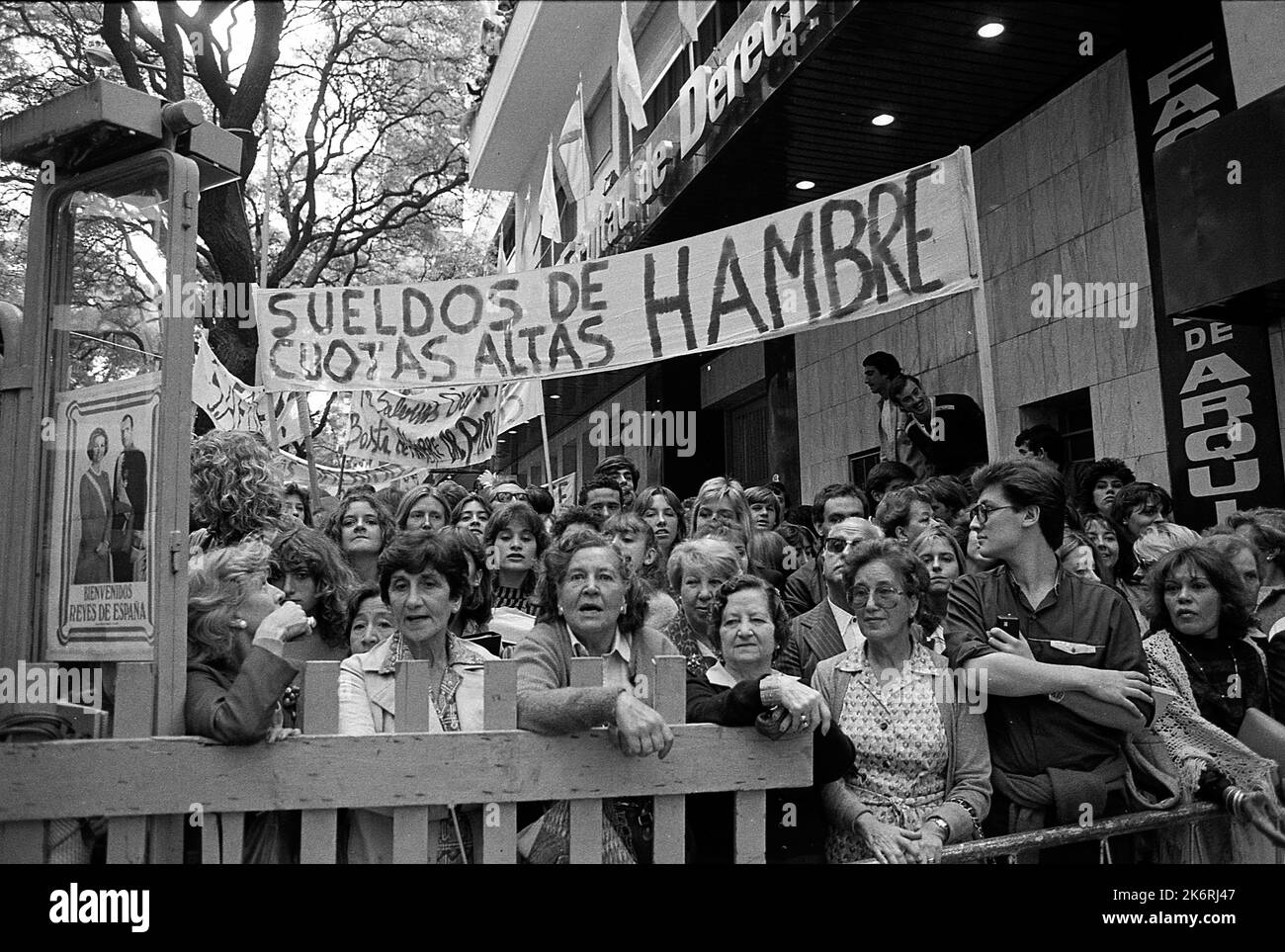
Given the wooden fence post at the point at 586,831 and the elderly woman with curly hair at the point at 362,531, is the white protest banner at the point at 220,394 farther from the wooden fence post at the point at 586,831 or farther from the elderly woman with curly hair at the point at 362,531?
the wooden fence post at the point at 586,831

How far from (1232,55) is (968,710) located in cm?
499

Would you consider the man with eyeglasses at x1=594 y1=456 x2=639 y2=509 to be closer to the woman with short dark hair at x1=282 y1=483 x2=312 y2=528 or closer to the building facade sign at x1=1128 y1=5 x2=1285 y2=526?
the woman with short dark hair at x1=282 y1=483 x2=312 y2=528

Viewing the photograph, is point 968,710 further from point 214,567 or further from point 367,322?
point 367,322

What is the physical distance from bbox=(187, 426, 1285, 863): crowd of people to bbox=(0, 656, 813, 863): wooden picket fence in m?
0.07

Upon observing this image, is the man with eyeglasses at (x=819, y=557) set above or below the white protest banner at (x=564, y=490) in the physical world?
below

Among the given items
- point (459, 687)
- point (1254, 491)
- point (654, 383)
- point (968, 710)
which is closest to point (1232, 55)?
point (1254, 491)

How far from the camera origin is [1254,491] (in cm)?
620

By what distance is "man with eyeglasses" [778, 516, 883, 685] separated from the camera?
364cm

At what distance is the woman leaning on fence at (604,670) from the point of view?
8.48 feet

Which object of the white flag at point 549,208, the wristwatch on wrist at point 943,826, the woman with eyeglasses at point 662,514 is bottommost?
the wristwatch on wrist at point 943,826

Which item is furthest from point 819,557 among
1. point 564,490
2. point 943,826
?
point 564,490
